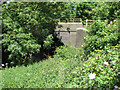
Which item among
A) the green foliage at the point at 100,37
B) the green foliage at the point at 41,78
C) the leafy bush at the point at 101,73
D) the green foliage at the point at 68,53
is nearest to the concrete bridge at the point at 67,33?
the green foliage at the point at 68,53

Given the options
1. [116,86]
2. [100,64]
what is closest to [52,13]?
[100,64]

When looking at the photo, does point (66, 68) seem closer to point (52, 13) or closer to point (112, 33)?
point (112, 33)

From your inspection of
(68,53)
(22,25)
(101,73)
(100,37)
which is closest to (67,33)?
(68,53)

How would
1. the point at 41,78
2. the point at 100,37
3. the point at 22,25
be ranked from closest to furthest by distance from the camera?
the point at 41,78
the point at 100,37
the point at 22,25

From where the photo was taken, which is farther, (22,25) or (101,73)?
(22,25)

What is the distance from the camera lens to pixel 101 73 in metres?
2.50

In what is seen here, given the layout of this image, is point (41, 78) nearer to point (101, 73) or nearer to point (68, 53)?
point (101, 73)

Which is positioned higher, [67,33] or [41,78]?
[67,33]

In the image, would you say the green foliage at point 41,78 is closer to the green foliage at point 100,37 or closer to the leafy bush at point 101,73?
the leafy bush at point 101,73

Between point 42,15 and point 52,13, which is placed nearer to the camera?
point 42,15

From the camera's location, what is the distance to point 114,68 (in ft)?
8.23

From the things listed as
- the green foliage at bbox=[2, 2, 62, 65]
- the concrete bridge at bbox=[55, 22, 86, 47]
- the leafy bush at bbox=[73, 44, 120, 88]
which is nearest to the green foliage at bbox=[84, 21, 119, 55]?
the leafy bush at bbox=[73, 44, 120, 88]

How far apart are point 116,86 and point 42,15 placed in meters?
3.71

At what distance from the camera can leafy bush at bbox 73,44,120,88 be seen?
8.00 feet
